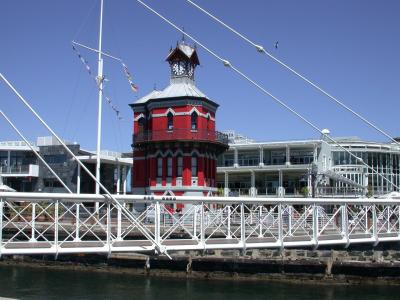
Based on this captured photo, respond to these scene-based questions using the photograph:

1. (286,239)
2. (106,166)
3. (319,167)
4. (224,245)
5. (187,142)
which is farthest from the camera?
(106,166)

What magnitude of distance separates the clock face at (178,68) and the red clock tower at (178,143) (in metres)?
0.34

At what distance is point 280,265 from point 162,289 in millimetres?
9074

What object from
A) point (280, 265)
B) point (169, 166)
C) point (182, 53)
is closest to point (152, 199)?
point (280, 265)

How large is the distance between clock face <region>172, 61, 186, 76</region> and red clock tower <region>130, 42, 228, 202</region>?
34cm

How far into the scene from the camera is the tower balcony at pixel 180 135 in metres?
52.8

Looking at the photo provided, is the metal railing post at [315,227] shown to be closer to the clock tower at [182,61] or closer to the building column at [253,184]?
the clock tower at [182,61]

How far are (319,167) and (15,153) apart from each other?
38.4m

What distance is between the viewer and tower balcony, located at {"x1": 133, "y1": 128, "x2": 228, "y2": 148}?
5275 cm

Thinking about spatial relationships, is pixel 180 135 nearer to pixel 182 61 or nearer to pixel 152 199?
pixel 182 61

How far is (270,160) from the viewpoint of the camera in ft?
236

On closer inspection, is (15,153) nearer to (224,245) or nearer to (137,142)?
(137,142)

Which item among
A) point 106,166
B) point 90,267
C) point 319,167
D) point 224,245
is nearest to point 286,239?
point 224,245

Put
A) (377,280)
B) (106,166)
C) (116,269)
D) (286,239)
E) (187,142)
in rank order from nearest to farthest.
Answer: (286,239) → (377,280) → (116,269) → (187,142) → (106,166)

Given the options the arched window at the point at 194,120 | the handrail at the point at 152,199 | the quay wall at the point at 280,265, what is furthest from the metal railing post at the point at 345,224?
the arched window at the point at 194,120
